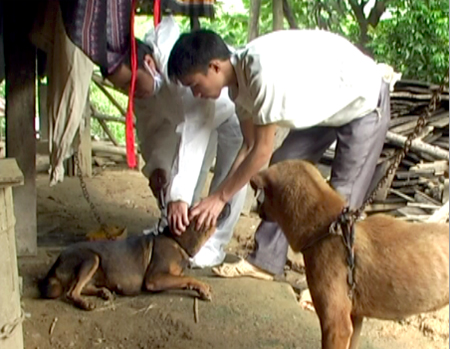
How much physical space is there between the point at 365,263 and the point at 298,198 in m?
0.47

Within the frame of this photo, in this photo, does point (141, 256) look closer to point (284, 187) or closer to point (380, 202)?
point (284, 187)

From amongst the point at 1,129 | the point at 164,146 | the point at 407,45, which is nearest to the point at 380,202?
the point at 407,45

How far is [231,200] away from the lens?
5.33 metres

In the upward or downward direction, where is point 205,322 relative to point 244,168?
downward

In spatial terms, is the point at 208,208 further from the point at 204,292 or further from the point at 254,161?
the point at 204,292

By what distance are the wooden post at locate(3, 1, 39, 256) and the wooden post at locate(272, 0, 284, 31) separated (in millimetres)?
3199

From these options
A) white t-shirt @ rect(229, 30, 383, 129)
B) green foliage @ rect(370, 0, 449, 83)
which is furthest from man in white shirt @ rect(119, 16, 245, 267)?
green foliage @ rect(370, 0, 449, 83)

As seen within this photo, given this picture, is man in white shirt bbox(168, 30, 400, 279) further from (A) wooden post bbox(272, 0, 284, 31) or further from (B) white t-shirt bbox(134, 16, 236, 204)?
(A) wooden post bbox(272, 0, 284, 31)

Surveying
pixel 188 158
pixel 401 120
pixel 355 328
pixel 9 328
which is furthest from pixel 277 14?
pixel 9 328

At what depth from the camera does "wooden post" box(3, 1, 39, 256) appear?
5148 mm

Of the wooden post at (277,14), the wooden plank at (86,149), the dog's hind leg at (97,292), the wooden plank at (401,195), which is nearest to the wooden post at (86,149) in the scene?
the wooden plank at (86,149)

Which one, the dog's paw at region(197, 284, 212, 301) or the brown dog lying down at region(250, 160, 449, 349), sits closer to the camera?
the brown dog lying down at region(250, 160, 449, 349)

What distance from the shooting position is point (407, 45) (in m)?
11.3

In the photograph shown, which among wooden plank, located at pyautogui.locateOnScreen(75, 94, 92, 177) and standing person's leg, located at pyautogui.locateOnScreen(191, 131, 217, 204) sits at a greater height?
standing person's leg, located at pyautogui.locateOnScreen(191, 131, 217, 204)
